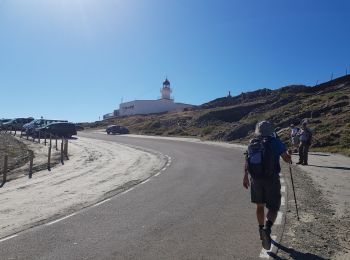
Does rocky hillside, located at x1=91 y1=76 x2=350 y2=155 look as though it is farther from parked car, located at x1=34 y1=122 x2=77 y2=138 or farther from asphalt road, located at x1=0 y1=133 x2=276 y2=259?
asphalt road, located at x1=0 y1=133 x2=276 y2=259

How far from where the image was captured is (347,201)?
11422 millimetres

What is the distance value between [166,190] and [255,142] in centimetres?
655

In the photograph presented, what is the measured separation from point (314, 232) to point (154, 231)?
2.54 metres

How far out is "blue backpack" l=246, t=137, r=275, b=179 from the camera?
23.4ft

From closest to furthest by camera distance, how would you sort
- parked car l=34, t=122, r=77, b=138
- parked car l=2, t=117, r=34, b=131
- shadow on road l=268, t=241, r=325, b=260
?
shadow on road l=268, t=241, r=325, b=260, parked car l=34, t=122, r=77, b=138, parked car l=2, t=117, r=34, b=131

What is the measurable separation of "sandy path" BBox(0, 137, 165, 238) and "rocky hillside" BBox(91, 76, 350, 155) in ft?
44.0

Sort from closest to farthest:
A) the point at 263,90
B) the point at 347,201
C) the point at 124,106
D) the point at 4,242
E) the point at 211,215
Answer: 1. the point at 4,242
2. the point at 211,215
3. the point at 347,201
4. the point at 263,90
5. the point at 124,106

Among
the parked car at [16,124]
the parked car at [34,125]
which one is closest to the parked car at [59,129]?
the parked car at [34,125]

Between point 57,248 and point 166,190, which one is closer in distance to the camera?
point 57,248

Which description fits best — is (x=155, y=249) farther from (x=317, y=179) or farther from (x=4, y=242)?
(x=317, y=179)

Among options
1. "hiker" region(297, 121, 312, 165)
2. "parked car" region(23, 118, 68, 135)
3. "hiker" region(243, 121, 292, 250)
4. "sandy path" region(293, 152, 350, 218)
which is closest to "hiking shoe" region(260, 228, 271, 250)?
"hiker" region(243, 121, 292, 250)

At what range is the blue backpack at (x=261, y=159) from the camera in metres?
7.14

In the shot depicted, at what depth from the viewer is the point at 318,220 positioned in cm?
909

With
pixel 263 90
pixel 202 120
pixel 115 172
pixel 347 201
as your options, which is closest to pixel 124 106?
pixel 263 90
